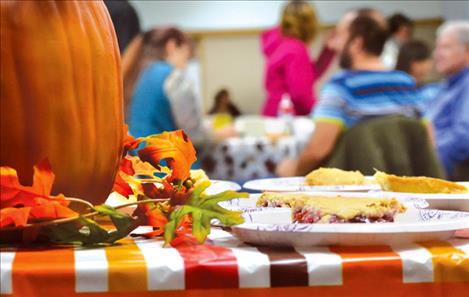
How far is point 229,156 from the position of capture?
409 centimetres

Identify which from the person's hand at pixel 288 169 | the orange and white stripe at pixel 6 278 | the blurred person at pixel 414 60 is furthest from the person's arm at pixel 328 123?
the blurred person at pixel 414 60

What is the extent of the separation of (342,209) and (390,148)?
2153mm

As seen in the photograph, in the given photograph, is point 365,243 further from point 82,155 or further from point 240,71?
point 240,71

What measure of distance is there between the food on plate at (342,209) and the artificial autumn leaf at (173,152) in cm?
10

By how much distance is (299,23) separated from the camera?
5453 mm

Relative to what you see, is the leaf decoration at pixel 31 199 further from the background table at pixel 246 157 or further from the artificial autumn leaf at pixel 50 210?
the background table at pixel 246 157

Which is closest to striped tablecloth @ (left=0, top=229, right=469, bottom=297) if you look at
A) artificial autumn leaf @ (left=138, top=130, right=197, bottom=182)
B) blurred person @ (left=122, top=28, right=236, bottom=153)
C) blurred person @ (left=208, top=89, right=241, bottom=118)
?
artificial autumn leaf @ (left=138, top=130, right=197, bottom=182)

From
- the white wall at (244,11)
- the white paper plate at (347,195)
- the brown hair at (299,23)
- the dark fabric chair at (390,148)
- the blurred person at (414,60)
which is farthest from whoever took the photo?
the white wall at (244,11)

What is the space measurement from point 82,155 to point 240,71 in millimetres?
10213

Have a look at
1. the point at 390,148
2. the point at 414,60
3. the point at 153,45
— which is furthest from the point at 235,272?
the point at 414,60

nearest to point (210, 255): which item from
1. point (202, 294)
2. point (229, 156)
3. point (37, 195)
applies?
point (202, 294)

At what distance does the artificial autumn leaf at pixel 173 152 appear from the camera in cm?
78

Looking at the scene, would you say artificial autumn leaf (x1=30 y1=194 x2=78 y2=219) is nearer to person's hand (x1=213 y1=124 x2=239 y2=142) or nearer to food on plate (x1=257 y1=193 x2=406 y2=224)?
Answer: food on plate (x1=257 y1=193 x2=406 y2=224)

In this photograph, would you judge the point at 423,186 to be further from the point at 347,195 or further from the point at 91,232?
the point at 91,232
